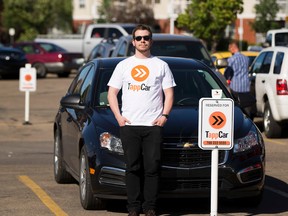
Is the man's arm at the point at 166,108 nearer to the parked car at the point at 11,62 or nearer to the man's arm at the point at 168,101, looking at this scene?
the man's arm at the point at 168,101

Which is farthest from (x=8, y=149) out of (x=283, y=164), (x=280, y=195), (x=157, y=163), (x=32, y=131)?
(x=157, y=163)

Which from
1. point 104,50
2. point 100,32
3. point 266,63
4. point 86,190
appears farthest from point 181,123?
point 100,32

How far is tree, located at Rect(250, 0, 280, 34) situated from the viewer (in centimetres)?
6625

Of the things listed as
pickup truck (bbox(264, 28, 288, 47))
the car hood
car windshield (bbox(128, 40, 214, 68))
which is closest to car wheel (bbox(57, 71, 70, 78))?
pickup truck (bbox(264, 28, 288, 47))

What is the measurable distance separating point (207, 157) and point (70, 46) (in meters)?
40.6

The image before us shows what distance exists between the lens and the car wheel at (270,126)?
715 inches

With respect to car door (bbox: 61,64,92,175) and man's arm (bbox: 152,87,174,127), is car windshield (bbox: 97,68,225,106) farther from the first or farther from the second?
man's arm (bbox: 152,87,174,127)

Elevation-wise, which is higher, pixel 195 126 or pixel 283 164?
pixel 195 126

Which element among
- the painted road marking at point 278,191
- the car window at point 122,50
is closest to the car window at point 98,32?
the car window at point 122,50

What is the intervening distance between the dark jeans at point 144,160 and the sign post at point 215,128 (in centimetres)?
53

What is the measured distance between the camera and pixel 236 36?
7512cm

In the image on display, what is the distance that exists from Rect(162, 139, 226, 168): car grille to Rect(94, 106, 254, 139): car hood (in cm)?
9

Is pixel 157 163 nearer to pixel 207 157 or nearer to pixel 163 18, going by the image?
pixel 207 157

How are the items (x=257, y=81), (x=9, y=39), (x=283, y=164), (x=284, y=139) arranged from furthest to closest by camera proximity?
1. (x=9, y=39)
2. (x=257, y=81)
3. (x=284, y=139)
4. (x=283, y=164)
